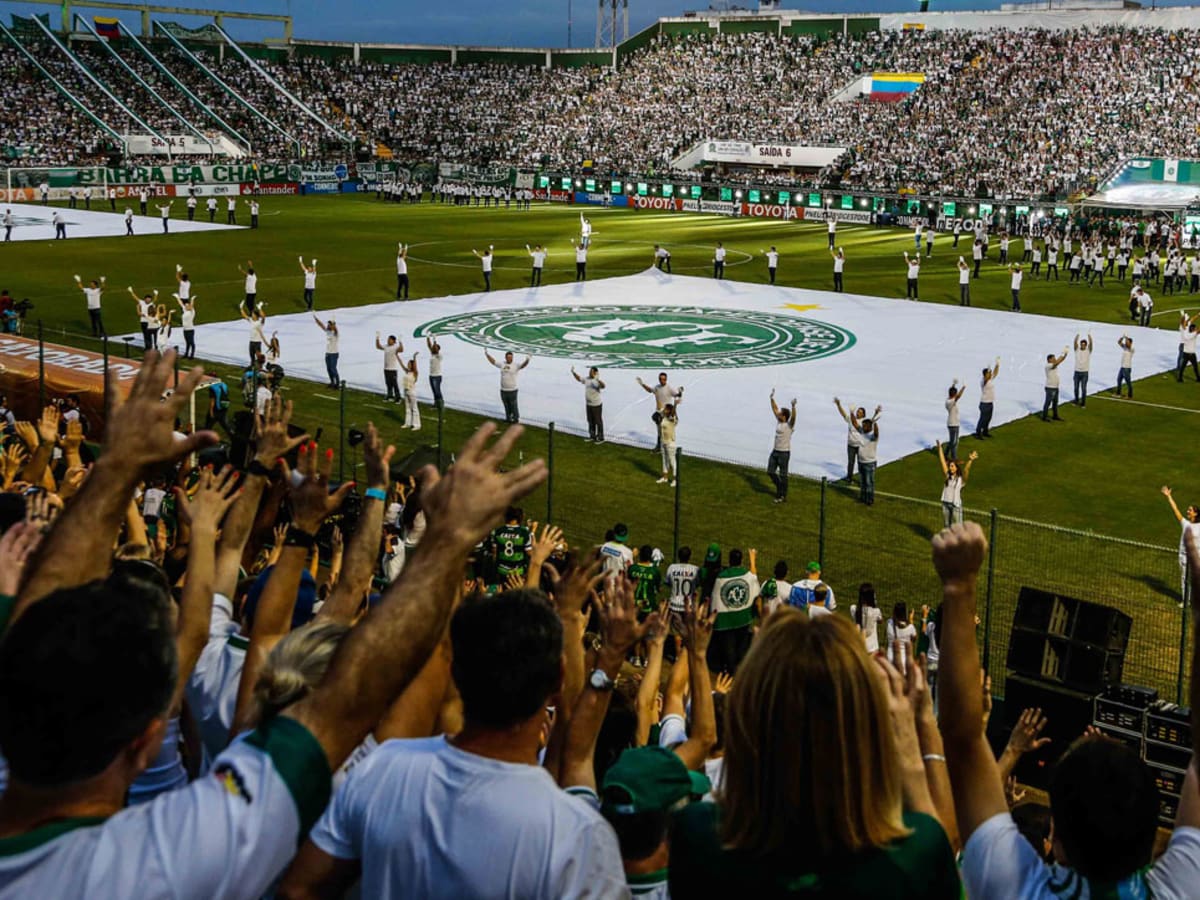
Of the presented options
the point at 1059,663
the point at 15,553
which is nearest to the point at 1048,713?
the point at 1059,663

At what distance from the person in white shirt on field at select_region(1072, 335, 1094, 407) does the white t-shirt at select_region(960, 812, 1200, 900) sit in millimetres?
23571

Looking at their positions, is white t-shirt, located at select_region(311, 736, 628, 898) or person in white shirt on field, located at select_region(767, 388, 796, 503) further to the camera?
person in white shirt on field, located at select_region(767, 388, 796, 503)

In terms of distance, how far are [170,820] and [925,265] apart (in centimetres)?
4919

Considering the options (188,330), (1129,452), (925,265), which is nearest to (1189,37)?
(925,265)

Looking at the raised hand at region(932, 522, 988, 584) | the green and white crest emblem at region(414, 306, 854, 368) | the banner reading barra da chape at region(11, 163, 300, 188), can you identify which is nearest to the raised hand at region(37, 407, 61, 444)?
the raised hand at region(932, 522, 988, 584)

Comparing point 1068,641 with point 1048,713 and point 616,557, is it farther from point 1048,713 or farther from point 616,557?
point 616,557

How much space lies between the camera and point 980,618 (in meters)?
13.9

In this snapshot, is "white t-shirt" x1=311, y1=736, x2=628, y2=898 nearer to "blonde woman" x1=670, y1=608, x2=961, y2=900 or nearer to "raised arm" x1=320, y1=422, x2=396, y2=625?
"blonde woman" x1=670, y1=608, x2=961, y2=900

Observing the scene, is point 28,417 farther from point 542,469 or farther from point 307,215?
point 307,215

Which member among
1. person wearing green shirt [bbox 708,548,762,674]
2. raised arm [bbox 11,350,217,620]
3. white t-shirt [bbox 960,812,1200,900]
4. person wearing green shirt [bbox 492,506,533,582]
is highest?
raised arm [bbox 11,350,217,620]

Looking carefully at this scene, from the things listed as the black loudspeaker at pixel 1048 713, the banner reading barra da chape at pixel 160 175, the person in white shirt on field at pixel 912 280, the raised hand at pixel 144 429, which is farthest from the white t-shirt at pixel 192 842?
the banner reading barra da chape at pixel 160 175

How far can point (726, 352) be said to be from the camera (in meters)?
30.7

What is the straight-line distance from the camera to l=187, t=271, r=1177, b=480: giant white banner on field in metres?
23.9

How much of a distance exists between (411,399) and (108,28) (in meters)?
86.0
